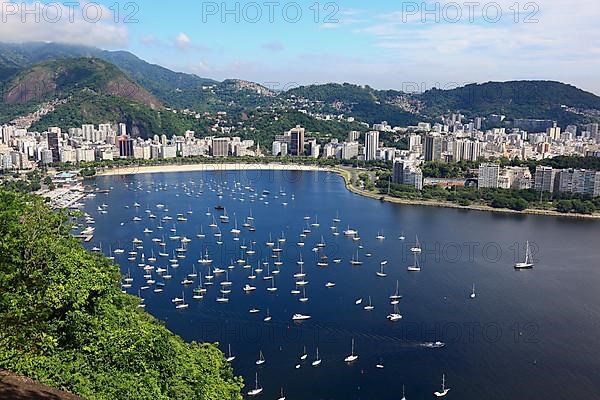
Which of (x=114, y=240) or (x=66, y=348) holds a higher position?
(x=66, y=348)

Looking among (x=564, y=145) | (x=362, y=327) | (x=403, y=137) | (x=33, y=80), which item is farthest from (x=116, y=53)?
(x=362, y=327)

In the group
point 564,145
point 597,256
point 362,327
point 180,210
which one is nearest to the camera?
point 362,327

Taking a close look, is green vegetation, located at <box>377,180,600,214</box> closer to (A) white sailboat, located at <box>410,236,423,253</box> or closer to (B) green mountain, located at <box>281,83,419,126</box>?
(A) white sailboat, located at <box>410,236,423,253</box>

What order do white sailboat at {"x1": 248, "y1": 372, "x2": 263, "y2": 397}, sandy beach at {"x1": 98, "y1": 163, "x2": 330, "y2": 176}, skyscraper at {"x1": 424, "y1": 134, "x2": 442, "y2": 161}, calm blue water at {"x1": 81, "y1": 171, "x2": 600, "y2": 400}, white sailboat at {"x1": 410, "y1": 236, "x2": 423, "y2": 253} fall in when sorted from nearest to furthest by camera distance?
white sailboat at {"x1": 248, "y1": 372, "x2": 263, "y2": 397} < calm blue water at {"x1": 81, "y1": 171, "x2": 600, "y2": 400} < white sailboat at {"x1": 410, "y1": 236, "x2": 423, "y2": 253} < skyscraper at {"x1": 424, "y1": 134, "x2": 442, "y2": 161} < sandy beach at {"x1": 98, "y1": 163, "x2": 330, "y2": 176}

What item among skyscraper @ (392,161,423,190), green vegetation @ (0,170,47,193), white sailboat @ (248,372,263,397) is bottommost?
white sailboat @ (248,372,263,397)

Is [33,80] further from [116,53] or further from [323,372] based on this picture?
[116,53]

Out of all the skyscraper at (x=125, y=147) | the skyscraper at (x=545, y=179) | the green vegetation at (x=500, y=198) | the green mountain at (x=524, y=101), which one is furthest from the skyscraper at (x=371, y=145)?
the green mountain at (x=524, y=101)

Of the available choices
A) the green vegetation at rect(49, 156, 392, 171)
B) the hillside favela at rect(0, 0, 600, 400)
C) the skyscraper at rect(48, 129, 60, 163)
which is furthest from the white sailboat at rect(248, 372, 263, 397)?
the skyscraper at rect(48, 129, 60, 163)
